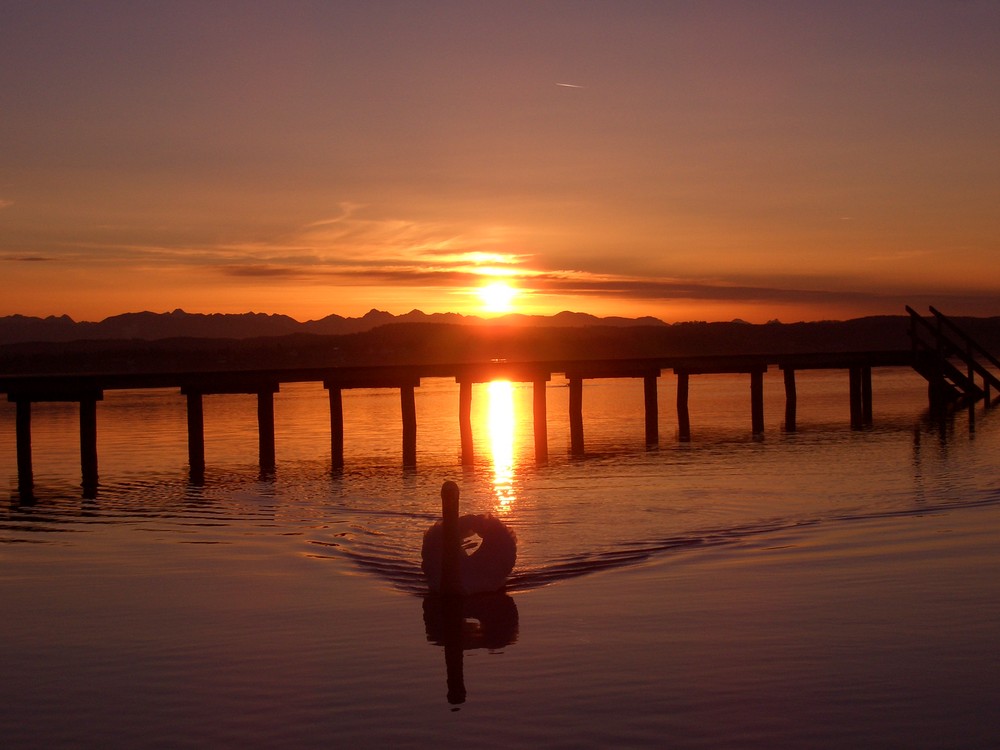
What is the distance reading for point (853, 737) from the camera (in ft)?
25.1

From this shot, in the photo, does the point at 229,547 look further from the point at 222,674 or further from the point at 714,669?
the point at 714,669

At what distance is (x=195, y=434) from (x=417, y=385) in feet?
18.9

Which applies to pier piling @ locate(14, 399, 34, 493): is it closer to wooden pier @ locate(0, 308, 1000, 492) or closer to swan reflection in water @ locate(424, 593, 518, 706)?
wooden pier @ locate(0, 308, 1000, 492)

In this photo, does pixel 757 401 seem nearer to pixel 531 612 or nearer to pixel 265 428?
pixel 265 428

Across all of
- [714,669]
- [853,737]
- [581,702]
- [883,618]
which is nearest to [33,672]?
[581,702]

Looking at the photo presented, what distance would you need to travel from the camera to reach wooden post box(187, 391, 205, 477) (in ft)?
87.6

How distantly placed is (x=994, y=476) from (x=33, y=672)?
16.9m

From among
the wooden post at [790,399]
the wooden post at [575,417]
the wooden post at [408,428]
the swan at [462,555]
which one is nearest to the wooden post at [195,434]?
the wooden post at [408,428]

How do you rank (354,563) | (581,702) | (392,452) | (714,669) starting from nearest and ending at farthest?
(581,702)
(714,669)
(354,563)
(392,452)

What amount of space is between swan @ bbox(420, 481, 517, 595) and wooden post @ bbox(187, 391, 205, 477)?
14.6 m

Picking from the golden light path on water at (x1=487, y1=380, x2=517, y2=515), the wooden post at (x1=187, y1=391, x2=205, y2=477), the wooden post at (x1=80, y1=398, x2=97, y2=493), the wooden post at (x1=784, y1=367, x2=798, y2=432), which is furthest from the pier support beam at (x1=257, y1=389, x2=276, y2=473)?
the wooden post at (x1=784, y1=367, x2=798, y2=432)

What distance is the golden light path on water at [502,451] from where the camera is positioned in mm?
20141

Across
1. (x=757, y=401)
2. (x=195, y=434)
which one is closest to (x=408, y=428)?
(x=195, y=434)

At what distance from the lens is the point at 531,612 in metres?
11.6
